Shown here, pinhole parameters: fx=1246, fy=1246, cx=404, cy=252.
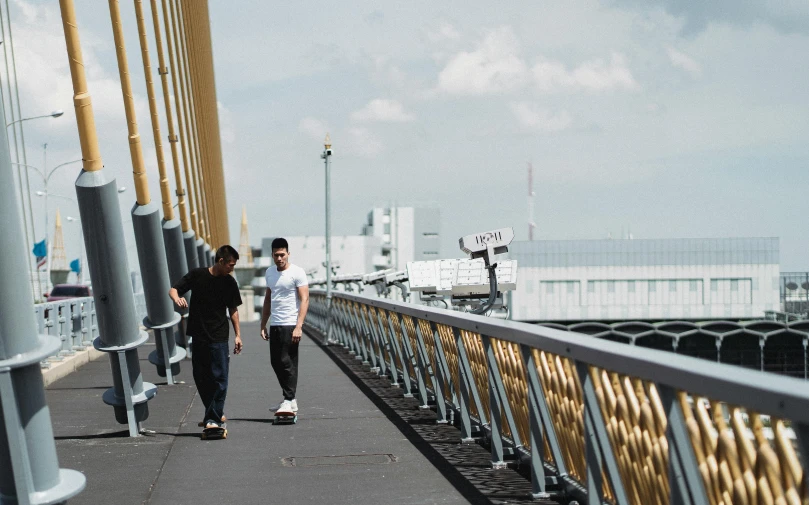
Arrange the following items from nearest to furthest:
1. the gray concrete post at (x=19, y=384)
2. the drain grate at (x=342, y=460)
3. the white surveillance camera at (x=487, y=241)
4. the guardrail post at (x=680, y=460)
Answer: the guardrail post at (x=680, y=460), the gray concrete post at (x=19, y=384), the drain grate at (x=342, y=460), the white surveillance camera at (x=487, y=241)

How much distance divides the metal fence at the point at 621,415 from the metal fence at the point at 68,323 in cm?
960

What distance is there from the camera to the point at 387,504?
7.12 meters

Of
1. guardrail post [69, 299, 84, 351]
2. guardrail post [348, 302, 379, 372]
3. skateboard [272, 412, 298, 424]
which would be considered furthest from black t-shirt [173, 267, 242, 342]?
guardrail post [69, 299, 84, 351]

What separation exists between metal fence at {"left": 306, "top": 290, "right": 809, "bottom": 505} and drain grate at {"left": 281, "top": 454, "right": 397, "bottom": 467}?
0.77 metres

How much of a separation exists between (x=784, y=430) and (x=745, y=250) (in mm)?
116028

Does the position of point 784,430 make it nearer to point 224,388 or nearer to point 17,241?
point 17,241

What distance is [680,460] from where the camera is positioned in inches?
179

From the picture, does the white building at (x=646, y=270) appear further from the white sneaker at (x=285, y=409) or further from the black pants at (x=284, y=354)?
the white sneaker at (x=285, y=409)

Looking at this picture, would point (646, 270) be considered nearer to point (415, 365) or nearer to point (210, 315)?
→ point (415, 365)

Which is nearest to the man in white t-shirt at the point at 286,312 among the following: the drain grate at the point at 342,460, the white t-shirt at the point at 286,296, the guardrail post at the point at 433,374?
the white t-shirt at the point at 286,296

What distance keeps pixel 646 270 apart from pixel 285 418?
354ft

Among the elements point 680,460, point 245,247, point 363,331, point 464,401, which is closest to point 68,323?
point 363,331

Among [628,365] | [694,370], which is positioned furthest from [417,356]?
[694,370]

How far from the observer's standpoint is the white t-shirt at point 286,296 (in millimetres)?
11789
